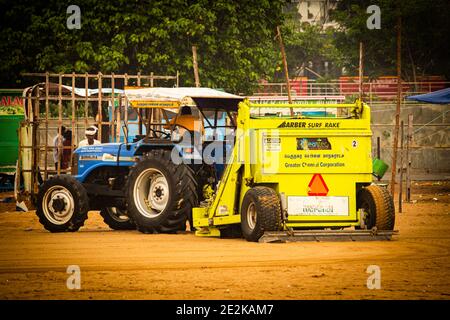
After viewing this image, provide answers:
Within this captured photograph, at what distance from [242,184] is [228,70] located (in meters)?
22.1

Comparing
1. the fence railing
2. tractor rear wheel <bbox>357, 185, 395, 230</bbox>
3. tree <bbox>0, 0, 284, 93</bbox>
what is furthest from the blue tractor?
the fence railing

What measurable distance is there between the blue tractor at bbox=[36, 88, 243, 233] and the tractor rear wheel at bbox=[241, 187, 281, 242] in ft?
6.60

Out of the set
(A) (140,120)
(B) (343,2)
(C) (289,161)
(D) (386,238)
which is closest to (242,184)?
Result: (C) (289,161)

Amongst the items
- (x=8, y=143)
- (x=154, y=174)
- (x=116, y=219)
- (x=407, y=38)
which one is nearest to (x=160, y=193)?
(x=154, y=174)

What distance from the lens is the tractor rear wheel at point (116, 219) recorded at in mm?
22156

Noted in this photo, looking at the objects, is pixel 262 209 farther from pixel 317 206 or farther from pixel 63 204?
pixel 63 204

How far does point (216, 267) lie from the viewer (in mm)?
14617

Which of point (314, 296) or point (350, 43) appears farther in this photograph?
point (350, 43)

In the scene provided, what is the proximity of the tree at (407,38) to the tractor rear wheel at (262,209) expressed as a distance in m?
43.2

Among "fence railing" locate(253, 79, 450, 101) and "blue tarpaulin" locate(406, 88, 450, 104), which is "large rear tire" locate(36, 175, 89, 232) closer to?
"blue tarpaulin" locate(406, 88, 450, 104)

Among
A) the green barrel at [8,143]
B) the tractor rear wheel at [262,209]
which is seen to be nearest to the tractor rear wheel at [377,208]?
the tractor rear wheel at [262,209]

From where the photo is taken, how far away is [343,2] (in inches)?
2921

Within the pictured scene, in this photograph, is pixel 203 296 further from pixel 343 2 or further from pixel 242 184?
pixel 343 2

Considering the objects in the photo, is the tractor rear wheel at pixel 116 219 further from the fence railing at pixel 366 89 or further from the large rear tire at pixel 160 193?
the fence railing at pixel 366 89
